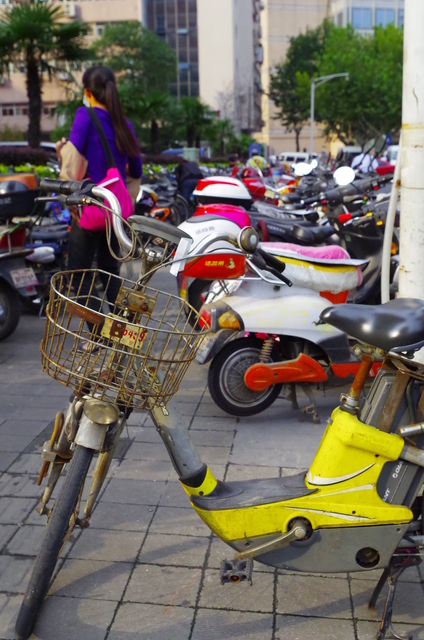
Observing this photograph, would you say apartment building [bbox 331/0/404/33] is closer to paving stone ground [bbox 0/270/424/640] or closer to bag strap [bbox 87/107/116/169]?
bag strap [bbox 87/107/116/169]

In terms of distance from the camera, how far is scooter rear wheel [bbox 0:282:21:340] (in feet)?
18.8

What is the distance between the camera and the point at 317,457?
8.14ft

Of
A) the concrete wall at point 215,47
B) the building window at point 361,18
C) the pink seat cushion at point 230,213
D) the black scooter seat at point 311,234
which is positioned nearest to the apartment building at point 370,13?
the building window at point 361,18

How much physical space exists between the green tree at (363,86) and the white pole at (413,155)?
48306mm

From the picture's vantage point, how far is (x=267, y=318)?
422 cm

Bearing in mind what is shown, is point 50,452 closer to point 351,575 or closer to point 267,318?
point 351,575

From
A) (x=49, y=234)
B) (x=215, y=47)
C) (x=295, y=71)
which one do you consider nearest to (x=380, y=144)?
(x=49, y=234)

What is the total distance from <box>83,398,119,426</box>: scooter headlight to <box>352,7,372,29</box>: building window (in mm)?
78290

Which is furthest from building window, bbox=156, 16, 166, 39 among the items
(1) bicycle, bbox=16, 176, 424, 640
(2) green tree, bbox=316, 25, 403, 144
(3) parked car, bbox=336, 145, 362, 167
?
(1) bicycle, bbox=16, 176, 424, 640

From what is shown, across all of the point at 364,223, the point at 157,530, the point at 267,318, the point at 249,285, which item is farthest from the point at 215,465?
the point at 364,223

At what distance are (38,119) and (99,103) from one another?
15.4m

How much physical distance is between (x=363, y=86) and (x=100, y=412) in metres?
51.8

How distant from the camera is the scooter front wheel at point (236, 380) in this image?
4.25m

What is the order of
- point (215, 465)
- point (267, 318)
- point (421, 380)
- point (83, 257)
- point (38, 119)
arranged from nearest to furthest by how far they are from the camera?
1. point (421, 380)
2. point (215, 465)
3. point (267, 318)
4. point (83, 257)
5. point (38, 119)
